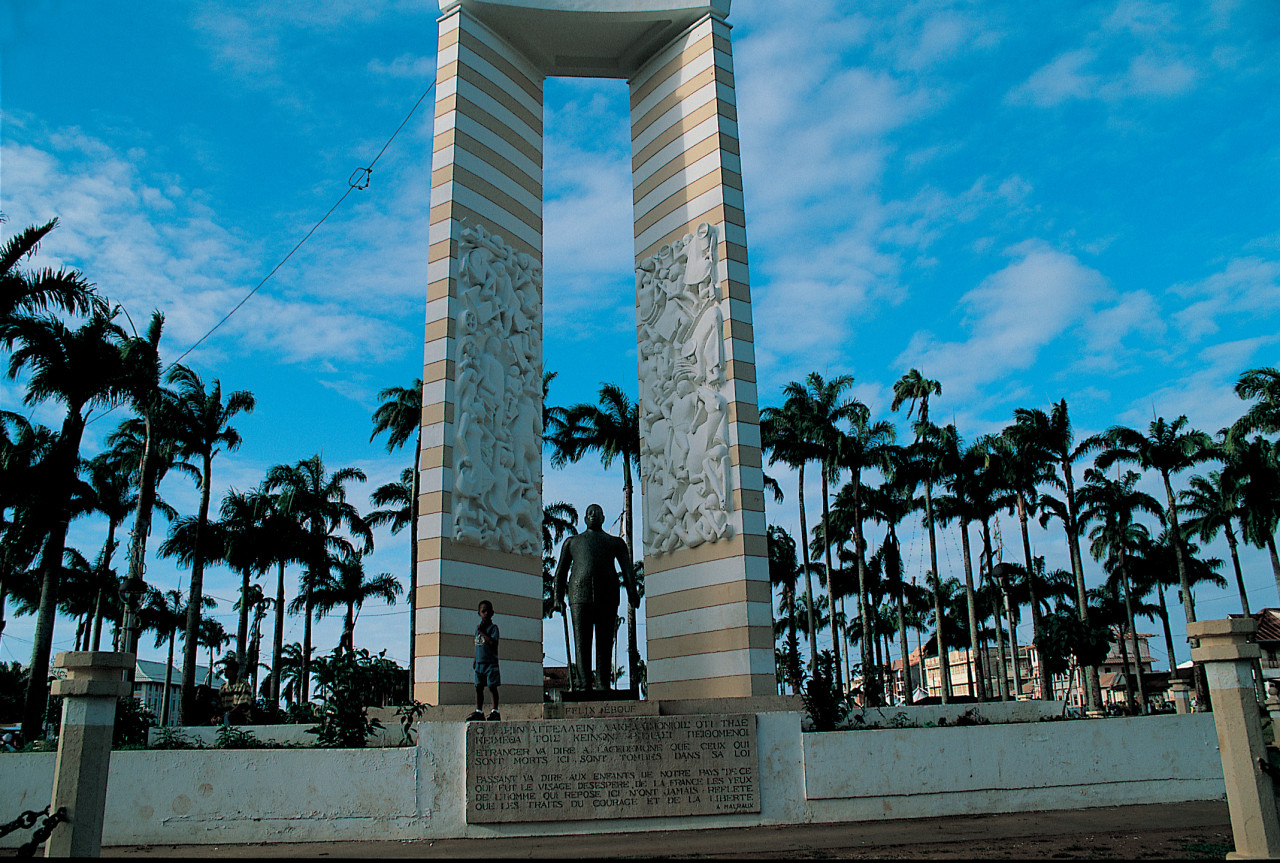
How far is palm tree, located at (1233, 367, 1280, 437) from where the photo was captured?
3938 cm

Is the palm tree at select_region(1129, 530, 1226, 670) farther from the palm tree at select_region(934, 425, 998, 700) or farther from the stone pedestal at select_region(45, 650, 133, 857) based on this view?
the stone pedestal at select_region(45, 650, 133, 857)

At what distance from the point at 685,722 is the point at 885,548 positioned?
141 ft

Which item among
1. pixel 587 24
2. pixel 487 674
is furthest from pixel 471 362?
pixel 587 24

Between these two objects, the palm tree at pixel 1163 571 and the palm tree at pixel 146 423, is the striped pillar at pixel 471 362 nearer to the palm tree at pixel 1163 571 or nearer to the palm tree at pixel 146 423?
the palm tree at pixel 146 423

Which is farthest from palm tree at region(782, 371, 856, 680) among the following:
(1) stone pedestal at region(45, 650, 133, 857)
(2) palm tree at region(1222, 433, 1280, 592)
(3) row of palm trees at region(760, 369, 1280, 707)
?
(1) stone pedestal at region(45, 650, 133, 857)

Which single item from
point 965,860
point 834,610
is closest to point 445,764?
point 965,860

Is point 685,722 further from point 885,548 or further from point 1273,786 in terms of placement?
point 885,548

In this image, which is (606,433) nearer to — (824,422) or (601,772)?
(824,422)

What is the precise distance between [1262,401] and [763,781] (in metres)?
39.8

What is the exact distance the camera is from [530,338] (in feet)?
52.6

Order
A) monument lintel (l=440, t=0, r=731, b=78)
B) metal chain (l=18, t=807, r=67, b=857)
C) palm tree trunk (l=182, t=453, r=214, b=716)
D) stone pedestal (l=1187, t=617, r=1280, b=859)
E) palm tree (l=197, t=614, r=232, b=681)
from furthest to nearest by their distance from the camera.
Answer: palm tree (l=197, t=614, r=232, b=681) < palm tree trunk (l=182, t=453, r=214, b=716) < monument lintel (l=440, t=0, r=731, b=78) < stone pedestal (l=1187, t=617, r=1280, b=859) < metal chain (l=18, t=807, r=67, b=857)

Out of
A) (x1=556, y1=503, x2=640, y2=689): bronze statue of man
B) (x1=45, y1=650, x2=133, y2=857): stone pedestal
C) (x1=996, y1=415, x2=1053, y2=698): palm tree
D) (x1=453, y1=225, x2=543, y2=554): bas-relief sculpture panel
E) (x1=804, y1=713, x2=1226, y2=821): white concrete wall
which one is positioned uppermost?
(x1=996, y1=415, x2=1053, y2=698): palm tree

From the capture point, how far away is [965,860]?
807 centimetres

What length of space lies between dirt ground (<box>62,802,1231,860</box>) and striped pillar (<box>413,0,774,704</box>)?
3.25m
